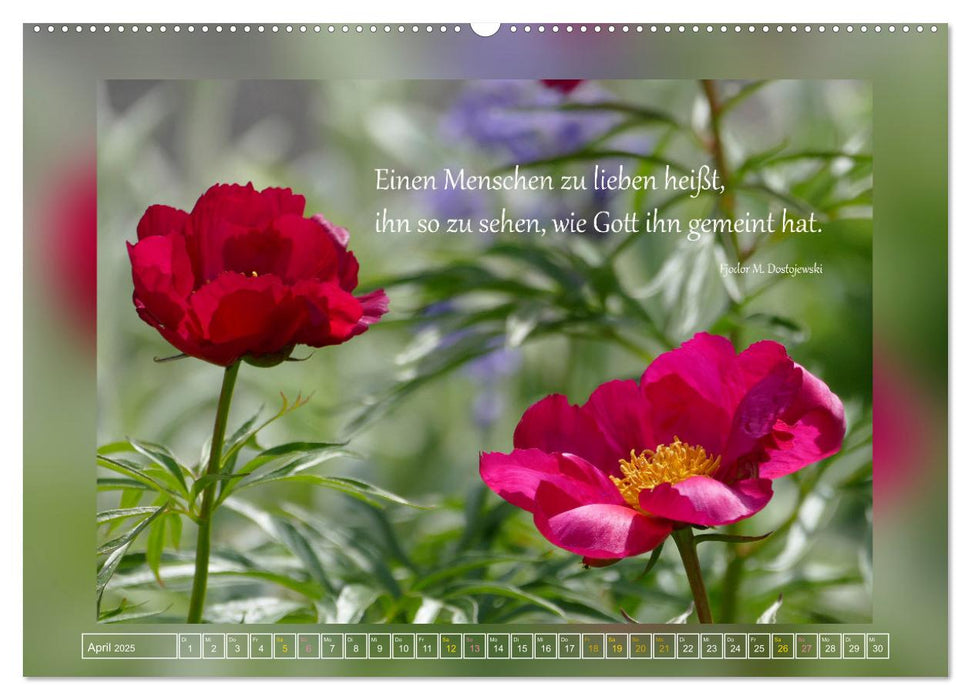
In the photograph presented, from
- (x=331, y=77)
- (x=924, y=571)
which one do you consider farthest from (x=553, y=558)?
(x=331, y=77)

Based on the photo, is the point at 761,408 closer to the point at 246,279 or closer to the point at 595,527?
the point at 595,527

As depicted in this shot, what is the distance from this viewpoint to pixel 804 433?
1.73ft

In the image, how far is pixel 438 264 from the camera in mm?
777

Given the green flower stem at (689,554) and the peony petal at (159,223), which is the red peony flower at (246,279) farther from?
the green flower stem at (689,554)

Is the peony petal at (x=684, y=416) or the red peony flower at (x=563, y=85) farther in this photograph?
the red peony flower at (x=563, y=85)

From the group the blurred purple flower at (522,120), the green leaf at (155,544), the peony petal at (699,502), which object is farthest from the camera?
the blurred purple flower at (522,120)

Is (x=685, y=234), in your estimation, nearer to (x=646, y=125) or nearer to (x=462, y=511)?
(x=646, y=125)

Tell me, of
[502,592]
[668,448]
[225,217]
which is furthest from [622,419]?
[225,217]

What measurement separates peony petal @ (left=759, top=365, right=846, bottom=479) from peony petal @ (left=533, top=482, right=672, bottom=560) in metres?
0.07

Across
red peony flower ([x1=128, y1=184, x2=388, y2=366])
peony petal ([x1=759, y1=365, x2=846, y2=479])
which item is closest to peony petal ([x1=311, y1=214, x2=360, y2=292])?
red peony flower ([x1=128, y1=184, x2=388, y2=366])

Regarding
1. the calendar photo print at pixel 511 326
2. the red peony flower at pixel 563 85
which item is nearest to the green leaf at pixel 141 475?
the calendar photo print at pixel 511 326

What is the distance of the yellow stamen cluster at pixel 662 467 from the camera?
528 mm

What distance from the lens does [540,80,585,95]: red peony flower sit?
26.3 inches

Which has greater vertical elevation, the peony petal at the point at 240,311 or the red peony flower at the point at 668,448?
the peony petal at the point at 240,311
